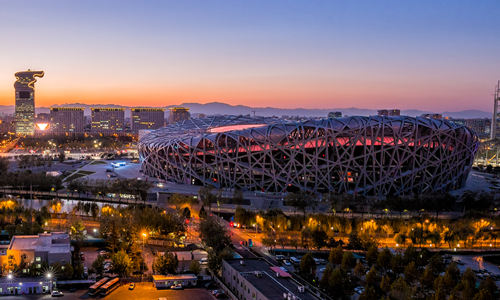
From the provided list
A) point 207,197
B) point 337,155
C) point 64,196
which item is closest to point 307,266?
point 207,197

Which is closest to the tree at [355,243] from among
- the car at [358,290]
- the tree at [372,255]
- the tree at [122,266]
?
the tree at [372,255]

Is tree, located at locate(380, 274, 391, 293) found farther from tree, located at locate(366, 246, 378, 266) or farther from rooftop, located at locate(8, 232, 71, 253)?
rooftop, located at locate(8, 232, 71, 253)

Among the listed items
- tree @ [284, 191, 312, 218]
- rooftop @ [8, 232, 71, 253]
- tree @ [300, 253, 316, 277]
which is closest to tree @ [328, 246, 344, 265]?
tree @ [300, 253, 316, 277]

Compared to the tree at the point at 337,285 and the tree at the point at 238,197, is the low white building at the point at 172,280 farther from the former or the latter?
the tree at the point at 238,197

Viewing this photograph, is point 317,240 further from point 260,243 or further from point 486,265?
point 486,265

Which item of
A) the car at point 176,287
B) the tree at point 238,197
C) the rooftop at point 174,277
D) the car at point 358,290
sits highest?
the tree at point 238,197

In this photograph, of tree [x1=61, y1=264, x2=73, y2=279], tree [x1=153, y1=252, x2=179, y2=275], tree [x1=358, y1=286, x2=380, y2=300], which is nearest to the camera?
tree [x1=358, y1=286, x2=380, y2=300]

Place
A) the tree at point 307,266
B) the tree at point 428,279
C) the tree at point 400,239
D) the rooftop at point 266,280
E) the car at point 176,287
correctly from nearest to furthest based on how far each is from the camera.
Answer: the rooftop at point 266,280, the tree at point 428,279, the car at point 176,287, the tree at point 307,266, the tree at point 400,239
